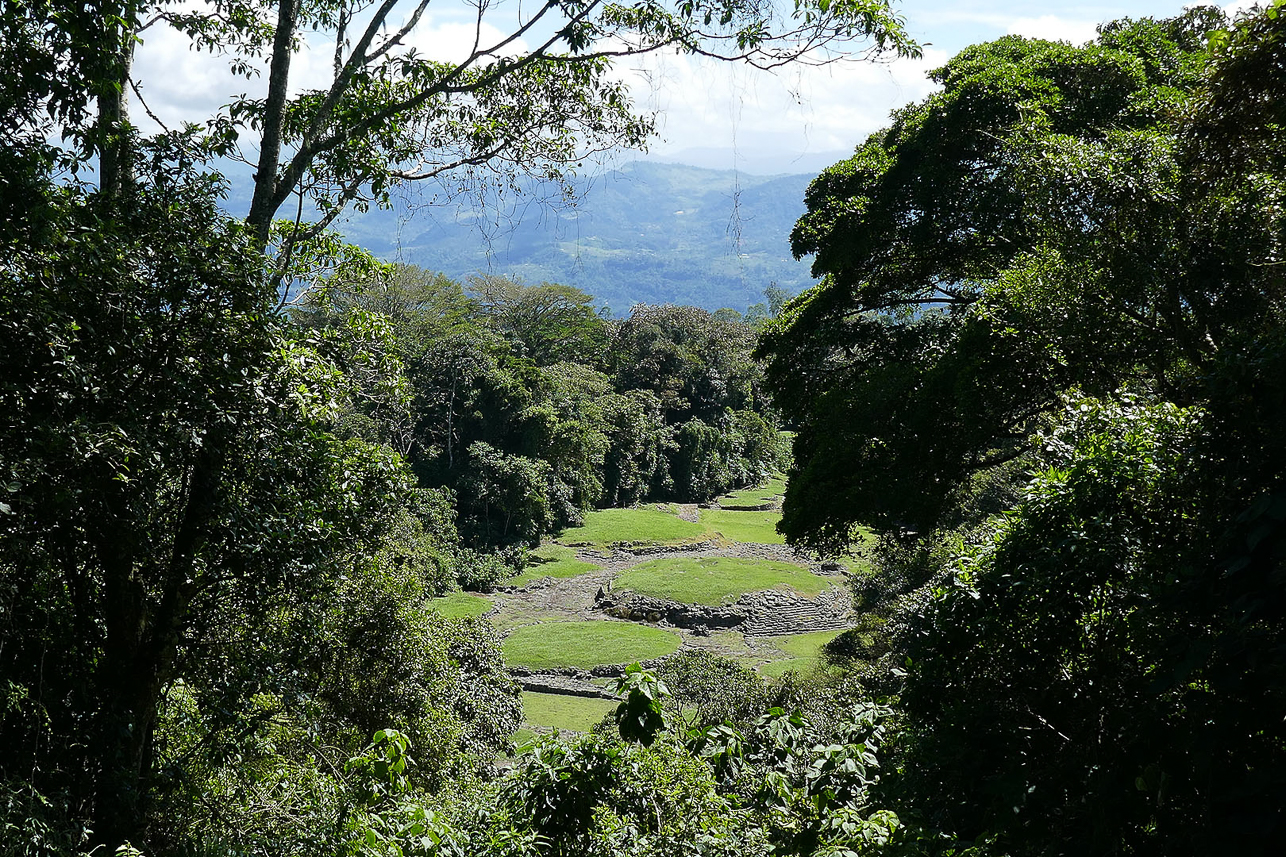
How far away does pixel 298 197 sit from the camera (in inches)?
280

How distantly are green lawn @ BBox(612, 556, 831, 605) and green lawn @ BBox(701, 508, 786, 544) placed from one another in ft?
14.7

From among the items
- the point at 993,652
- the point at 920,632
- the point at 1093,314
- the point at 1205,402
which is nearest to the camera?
the point at 1205,402

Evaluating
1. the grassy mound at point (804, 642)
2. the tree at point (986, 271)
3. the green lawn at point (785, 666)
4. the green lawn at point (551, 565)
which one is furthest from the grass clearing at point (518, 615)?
the tree at point (986, 271)

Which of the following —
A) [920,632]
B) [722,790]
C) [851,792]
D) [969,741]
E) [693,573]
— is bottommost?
[693,573]

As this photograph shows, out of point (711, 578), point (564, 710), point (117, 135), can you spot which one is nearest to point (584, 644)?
point (564, 710)

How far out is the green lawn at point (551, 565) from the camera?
30667mm

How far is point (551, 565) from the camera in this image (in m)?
32.1

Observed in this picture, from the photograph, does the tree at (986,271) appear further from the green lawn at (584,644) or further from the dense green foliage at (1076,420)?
the green lawn at (584,644)

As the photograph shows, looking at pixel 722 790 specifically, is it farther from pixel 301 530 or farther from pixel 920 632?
pixel 301 530

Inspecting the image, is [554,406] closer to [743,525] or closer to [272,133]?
[743,525]

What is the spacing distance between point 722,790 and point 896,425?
5.69 m

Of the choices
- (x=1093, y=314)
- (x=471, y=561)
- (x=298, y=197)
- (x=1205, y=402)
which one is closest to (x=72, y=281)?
(x=298, y=197)

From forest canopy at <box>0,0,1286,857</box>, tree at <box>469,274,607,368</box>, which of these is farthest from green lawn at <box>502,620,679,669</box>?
tree at <box>469,274,607,368</box>

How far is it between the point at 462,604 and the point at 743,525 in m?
17.6
